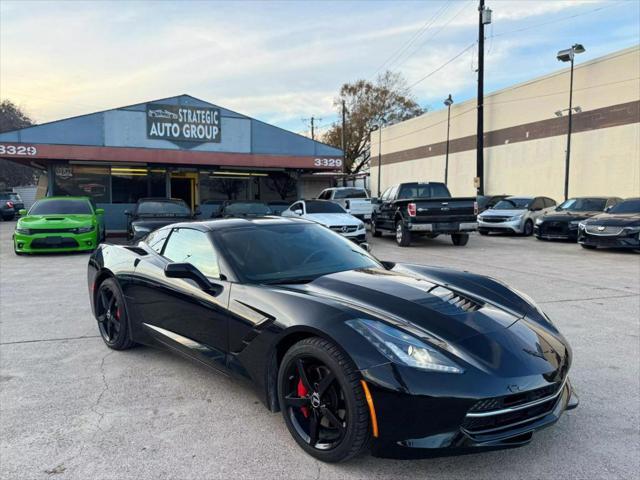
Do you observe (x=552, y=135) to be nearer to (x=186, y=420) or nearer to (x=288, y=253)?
(x=288, y=253)

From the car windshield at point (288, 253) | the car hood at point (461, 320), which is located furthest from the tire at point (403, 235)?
the car hood at point (461, 320)

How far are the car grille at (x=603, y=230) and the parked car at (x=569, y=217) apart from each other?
285cm

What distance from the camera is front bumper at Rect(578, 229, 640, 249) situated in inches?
484

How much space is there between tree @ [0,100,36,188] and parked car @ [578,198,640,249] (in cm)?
5003

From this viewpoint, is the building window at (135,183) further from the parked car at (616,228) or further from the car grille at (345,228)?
the parked car at (616,228)

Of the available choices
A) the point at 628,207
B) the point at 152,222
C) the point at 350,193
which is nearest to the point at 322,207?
the point at 152,222

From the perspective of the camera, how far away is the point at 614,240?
12555 millimetres

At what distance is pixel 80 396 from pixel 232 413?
1.22 meters

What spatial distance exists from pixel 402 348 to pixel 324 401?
548 mm

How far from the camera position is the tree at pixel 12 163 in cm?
4850

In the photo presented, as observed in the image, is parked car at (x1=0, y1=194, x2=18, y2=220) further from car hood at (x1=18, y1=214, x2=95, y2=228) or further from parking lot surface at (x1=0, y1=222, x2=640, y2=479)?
parking lot surface at (x1=0, y1=222, x2=640, y2=479)

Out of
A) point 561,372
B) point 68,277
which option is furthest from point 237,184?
point 561,372

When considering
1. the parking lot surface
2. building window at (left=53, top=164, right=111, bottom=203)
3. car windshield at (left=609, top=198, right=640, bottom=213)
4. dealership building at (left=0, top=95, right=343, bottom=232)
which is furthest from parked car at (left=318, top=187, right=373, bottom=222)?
the parking lot surface

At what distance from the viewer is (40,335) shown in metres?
5.14
